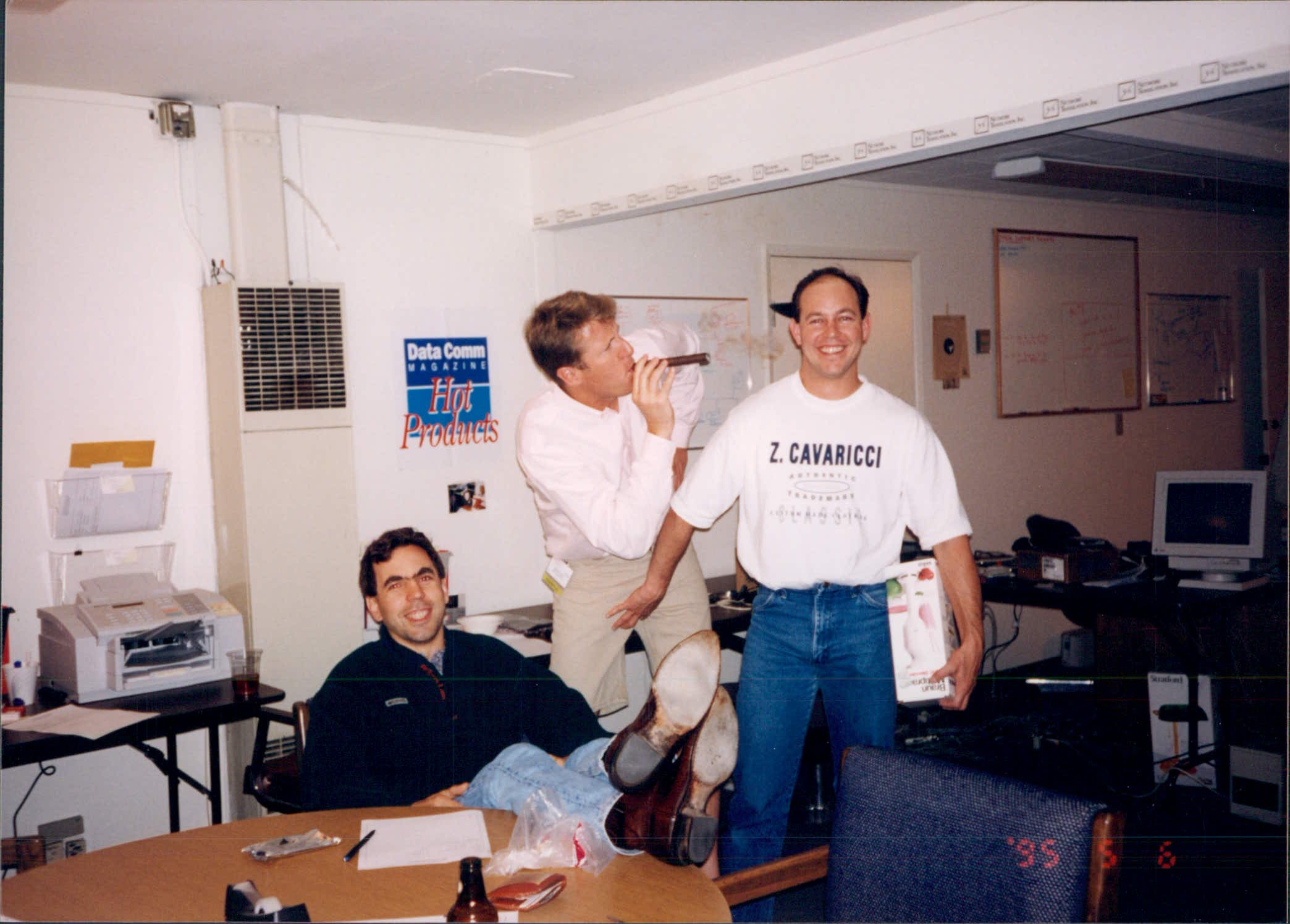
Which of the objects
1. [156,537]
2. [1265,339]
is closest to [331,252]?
[156,537]

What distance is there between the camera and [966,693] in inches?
91.1

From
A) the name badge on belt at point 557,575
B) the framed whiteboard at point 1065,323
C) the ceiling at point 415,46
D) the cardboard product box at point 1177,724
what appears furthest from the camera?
the framed whiteboard at point 1065,323

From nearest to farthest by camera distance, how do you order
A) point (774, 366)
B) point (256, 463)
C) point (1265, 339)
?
point (256, 463), point (774, 366), point (1265, 339)

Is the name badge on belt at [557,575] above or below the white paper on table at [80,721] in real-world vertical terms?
above

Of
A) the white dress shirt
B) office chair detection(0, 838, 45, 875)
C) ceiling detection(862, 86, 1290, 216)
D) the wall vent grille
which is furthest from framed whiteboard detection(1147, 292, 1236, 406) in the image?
office chair detection(0, 838, 45, 875)

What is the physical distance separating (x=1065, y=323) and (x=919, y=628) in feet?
12.7

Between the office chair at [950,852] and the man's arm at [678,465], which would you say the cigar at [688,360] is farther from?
the office chair at [950,852]

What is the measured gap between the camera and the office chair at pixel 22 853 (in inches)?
111

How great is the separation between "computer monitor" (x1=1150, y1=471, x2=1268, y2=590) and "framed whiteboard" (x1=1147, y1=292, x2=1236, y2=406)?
2.30m

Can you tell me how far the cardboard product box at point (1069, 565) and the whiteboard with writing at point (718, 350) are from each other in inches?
53.3

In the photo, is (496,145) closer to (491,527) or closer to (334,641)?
(491,527)

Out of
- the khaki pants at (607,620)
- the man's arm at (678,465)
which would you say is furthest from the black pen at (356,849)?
the man's arm at (678,465)

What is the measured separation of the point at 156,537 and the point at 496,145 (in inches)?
71.5

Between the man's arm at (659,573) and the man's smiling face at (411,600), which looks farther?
the man's arm at (659,573)
